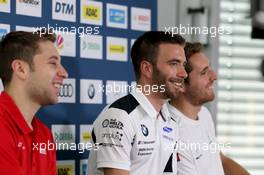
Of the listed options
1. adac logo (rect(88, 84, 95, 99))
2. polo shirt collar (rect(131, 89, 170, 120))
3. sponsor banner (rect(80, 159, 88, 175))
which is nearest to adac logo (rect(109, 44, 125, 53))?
adac logo (rect(88, 84, 95, 99))

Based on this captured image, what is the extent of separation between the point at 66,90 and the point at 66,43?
231mm

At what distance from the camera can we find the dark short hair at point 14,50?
2.56 m

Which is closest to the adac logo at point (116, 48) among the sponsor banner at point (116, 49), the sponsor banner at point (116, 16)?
the sponsor banner at point (116, 49)

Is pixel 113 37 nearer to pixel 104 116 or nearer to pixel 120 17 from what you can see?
pixel 120 17

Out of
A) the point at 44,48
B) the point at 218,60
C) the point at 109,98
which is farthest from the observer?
the point at 218,60

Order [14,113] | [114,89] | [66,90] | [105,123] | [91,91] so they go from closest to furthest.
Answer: [14,113], [105,123], [66,90], [91,91], [114,89]

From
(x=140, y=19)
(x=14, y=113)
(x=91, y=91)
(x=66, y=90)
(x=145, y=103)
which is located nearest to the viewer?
(x=14, y=113)

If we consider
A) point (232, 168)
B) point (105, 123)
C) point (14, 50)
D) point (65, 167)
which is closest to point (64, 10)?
point (14, 50)

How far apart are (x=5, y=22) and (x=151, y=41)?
0.69m

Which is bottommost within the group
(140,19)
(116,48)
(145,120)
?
(145,120)

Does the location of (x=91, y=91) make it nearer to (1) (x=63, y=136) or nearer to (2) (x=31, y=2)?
(1) (x=63, y=136)

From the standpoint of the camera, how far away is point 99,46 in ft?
10.4

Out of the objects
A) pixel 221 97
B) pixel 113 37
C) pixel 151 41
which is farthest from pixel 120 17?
pixel 221 97

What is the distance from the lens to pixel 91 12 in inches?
125
